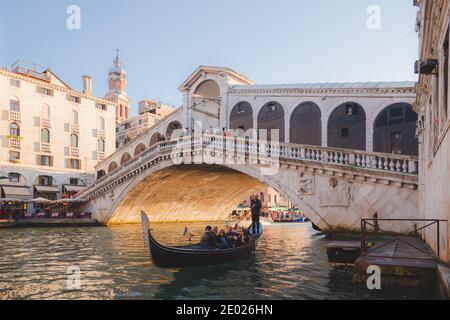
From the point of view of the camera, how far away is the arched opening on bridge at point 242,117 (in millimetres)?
19625

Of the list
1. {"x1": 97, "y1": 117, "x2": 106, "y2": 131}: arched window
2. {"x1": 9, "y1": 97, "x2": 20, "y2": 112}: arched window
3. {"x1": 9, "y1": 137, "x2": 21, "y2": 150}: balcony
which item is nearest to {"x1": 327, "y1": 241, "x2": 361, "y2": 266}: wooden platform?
{"x1": 9, "y1": 137, "x2": 21, "y2": 150}: balcony

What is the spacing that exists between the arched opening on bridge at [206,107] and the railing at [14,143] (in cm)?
1216

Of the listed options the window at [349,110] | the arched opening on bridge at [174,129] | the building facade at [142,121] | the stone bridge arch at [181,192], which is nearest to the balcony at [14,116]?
the stone bridge arch at [181,192]

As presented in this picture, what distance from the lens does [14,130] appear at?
26.5 m

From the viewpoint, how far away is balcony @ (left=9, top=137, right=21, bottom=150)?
26.1 meters

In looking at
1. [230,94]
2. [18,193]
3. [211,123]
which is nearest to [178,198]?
[211,123]

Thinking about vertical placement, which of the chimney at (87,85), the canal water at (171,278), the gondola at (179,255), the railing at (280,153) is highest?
the chimney at (87,85)

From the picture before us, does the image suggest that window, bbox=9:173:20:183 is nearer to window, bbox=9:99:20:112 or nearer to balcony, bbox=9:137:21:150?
balcony, bbox=9:137:21:150

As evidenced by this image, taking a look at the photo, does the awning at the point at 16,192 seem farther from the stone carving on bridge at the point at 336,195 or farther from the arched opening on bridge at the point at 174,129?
the stone carving on bridge at the point at 336,195

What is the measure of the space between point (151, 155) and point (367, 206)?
11.3 m

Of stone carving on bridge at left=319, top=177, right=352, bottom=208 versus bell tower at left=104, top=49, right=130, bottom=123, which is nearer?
stone carving on bridge at left=319, top=177, right=352, bottom=208

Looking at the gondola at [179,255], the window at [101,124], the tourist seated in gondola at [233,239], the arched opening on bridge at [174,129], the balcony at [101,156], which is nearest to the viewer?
the gondola at [179,255]

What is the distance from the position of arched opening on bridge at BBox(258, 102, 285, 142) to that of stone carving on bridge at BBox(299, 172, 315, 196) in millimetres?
4260

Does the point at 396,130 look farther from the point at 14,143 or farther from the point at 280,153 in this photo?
the point at 14,143
